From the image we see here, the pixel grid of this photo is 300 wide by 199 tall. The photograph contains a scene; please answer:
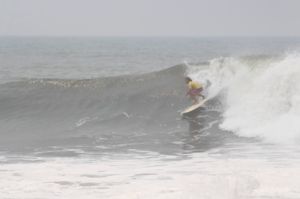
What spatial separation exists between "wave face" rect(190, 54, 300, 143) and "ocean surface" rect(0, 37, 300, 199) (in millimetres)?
36

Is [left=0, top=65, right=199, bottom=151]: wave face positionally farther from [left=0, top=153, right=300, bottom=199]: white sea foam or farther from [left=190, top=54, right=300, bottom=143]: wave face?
[left=0, top=153, right=300, bottom=199]: white sea foam

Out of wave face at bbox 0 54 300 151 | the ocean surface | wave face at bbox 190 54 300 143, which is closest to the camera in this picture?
the ocean surface

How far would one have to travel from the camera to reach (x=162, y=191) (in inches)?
279

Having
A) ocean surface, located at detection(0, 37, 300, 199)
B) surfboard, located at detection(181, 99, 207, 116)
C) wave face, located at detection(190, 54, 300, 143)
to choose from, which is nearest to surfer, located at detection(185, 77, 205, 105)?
surfboard, located at detection(181, 99, 207, 116)

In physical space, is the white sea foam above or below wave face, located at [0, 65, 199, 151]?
below

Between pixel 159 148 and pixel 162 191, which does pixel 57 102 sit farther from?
pixel 162 191

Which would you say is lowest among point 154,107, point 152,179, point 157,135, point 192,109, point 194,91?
point 152,179

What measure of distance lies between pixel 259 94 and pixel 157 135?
156 inches

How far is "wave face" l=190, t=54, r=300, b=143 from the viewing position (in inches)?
511

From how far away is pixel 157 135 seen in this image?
13805 millimetres

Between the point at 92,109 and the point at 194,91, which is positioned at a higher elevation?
the point at 92,109

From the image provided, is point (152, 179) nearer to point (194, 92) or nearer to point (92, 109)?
point (194, 92)

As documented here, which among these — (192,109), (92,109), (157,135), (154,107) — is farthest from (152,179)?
(92,109)

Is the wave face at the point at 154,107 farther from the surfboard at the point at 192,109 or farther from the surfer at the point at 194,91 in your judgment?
the surfer at the point at 194,91
